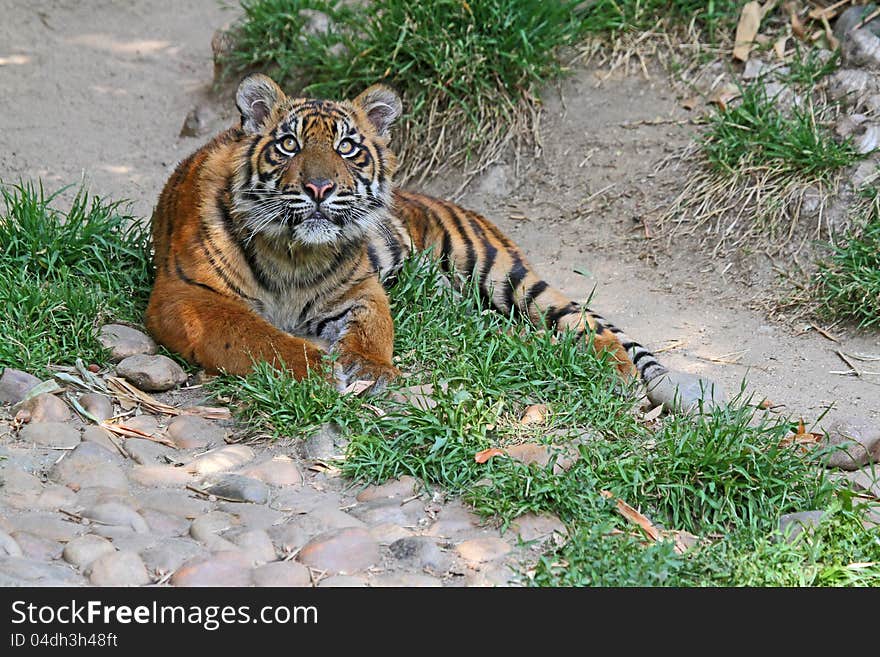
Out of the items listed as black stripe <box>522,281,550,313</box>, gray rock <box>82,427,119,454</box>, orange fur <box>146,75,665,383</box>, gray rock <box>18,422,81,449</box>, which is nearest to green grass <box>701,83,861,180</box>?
black stripe <box>522,281,550,313</box>

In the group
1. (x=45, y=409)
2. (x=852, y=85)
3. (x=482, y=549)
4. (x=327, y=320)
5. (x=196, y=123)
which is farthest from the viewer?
(x=196, y=123)

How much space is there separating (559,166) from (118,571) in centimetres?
429

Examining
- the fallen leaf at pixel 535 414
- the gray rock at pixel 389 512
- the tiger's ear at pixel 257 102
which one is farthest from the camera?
the tiger's ear at pixel 257 102

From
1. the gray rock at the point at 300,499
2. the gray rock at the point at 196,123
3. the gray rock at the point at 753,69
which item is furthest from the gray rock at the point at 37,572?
the gray rock at the point at 753,69

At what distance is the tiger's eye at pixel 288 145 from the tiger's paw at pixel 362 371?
91 centimetres

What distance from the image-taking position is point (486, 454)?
12.5 feet

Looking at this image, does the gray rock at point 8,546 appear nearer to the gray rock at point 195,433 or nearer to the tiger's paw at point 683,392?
the gray rock at point 195,433

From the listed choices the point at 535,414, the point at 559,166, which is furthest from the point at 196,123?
the point at 535,414

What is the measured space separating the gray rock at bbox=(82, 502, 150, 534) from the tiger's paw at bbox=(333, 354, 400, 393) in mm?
1094

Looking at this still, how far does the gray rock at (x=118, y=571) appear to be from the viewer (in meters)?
3.06

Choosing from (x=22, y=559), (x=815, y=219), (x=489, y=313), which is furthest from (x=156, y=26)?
(x=22, y=559)

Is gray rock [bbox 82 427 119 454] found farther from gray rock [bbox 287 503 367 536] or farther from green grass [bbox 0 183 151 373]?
gray rock [bbox 287 503 367 536]

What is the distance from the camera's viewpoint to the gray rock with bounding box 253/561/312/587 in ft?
10.2

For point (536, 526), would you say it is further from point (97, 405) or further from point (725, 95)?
point (725, 95)
